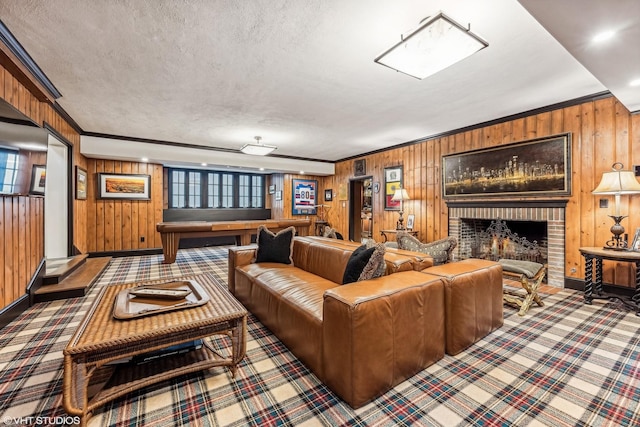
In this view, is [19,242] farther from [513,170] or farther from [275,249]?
[513,170]

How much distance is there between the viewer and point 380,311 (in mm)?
1562

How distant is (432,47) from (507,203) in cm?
319

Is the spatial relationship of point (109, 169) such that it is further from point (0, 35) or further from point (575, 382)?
point (575, 382)

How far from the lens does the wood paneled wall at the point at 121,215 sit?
5801 mm

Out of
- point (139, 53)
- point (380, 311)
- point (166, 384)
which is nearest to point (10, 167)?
point (139, 53)

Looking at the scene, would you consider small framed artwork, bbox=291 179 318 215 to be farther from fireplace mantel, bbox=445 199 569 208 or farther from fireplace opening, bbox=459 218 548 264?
fireplace opening, bbox=459 218 548 264

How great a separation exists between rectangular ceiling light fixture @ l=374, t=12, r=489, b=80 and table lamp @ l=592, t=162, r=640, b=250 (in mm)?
2381

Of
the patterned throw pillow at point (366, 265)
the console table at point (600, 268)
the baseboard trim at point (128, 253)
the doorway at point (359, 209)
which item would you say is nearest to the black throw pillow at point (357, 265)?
the patterned throw pillow at point (366, 265)

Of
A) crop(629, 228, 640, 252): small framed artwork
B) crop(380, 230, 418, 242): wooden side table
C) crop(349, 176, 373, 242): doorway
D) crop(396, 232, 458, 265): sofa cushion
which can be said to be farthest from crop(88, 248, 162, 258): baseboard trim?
crop(629, 228, 640, 252): small framed artwork

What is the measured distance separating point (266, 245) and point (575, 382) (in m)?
2.88

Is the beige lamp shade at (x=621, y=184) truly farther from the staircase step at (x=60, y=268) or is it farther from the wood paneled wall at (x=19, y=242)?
the staircase step at (x=60, y=268)

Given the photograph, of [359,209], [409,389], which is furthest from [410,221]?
[409,389]

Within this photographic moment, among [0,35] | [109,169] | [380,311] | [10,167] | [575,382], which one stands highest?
[0,35]

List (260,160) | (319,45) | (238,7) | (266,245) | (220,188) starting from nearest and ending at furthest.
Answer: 1. (238,7)
2. (319,45)
3. (266,245)
4. (260,160)
5. (220,188)
